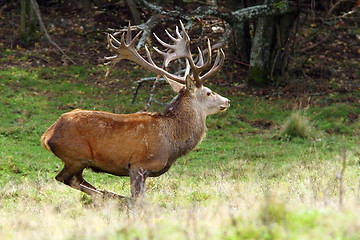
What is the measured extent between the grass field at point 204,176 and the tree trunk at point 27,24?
2.24 metres

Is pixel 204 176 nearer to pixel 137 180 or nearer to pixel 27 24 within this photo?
pixel 137 180

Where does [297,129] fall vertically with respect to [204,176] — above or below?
below

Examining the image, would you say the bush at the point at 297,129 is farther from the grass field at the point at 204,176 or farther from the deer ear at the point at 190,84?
the deer ear at the point at 190,84

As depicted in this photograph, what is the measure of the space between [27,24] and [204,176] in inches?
468

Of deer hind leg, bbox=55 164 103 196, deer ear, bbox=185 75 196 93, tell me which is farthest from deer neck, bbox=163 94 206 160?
deer hind leg, bbox=55 164 103 196

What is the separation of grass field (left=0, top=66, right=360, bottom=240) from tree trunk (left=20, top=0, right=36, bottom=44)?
88.2 inches

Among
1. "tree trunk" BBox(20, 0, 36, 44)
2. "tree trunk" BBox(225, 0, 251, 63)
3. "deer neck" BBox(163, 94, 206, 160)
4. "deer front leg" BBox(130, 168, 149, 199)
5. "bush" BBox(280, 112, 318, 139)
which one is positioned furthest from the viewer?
"tree trunk" BBox(20, 0, 36, 44)

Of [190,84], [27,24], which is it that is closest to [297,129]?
[190,84]

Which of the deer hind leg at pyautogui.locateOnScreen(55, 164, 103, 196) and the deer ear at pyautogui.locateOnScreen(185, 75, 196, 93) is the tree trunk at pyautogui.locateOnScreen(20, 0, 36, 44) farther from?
the deer hind leg at pyautogui.locateOnScreen(55, 164, 103, 196)

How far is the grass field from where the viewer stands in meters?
4.64

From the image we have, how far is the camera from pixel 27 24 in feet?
66.5

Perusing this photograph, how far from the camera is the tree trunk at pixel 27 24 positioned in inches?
790

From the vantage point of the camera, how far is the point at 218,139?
13922 millimetres

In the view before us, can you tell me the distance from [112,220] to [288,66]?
13.4 meters
